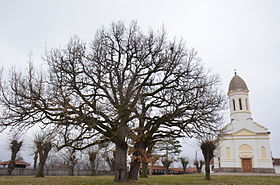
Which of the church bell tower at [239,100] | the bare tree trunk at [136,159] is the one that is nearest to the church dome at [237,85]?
the church bell tower at [239,100]

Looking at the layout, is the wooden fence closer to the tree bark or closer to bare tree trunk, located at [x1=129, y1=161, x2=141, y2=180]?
bare tree trunk, located at [x1=129, y1=161, x2=141, y2=180]

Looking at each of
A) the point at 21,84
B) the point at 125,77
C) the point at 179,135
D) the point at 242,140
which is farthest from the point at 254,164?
the point at 21,84

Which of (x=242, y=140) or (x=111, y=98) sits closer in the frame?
(x=111, y=98)

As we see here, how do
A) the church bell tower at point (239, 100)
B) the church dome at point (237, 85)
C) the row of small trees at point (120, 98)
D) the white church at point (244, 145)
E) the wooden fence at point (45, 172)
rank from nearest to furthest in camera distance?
the row of small trees at point (120, 98), the wooden fence at point (45, 172), the white church at point (244, 145), the church bell tower at point (239, 100), the church dome at point (237, 85)

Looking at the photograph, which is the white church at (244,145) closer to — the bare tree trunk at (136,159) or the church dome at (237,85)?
the church dome at (237,85)

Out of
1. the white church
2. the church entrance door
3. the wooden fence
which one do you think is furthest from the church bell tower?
the wooden fence

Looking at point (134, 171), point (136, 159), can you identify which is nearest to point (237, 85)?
point (134, 171)

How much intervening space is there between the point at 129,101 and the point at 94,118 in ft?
9.48

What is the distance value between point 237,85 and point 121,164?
4109 cm

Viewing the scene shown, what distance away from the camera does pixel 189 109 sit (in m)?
15.1

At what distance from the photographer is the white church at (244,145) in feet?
137

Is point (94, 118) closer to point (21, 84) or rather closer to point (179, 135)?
point (21, 84)

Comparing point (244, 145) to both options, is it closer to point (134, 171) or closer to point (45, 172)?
point (134, 171)

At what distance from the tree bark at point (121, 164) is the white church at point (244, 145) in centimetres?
2944
